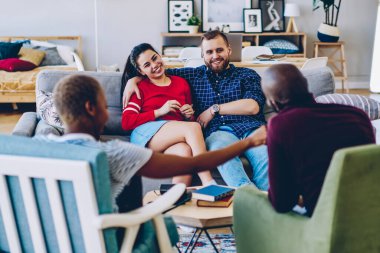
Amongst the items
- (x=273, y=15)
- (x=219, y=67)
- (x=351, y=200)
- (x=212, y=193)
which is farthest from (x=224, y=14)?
(x=351, y=200)

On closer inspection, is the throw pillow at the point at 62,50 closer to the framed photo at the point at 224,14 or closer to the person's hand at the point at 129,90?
the framed photo at the point at 224,14

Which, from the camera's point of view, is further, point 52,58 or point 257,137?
point 52,58

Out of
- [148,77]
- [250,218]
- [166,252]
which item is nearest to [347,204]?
[250,218]

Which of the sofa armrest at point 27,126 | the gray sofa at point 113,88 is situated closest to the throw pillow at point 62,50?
the gray sofa at point 113,88

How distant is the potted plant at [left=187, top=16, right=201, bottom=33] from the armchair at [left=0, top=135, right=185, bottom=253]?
5.74 m

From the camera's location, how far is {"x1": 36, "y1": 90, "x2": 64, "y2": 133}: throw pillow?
3012 mm

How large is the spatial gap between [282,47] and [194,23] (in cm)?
130

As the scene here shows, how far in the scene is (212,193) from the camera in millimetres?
2191

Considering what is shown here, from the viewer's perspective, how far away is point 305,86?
1752 mm

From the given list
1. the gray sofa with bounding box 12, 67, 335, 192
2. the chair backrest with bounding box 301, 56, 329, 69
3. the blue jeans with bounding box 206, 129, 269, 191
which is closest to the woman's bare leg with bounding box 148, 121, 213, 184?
the blue jeans with bounding box 206, 129, 269, 191

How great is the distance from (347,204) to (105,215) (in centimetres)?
75

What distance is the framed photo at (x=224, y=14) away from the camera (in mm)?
7406

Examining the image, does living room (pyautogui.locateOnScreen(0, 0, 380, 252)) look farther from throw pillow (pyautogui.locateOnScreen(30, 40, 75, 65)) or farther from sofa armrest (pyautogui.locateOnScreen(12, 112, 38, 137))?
sofa armrest (pyautogui.locateOnScreen(12, 112, 38, 137))

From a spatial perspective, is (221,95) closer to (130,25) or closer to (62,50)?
(62,50)
